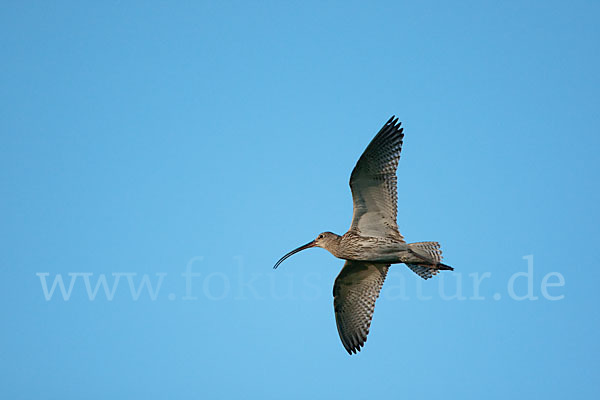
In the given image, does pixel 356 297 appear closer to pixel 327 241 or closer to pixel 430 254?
pixel 327 241

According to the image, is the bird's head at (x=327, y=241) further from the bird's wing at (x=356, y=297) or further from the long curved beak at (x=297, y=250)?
the bird's wing at (x=356, y=297)

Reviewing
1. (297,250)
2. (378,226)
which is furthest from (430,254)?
(297,250)

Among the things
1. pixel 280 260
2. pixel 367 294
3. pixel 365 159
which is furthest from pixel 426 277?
pixel 280 260

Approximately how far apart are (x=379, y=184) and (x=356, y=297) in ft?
9.39

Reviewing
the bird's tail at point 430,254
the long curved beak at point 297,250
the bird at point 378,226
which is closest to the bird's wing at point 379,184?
the bird at point 378,226

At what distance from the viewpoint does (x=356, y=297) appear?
13469 mm

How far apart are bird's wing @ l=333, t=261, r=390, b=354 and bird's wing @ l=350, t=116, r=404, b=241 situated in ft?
4.21

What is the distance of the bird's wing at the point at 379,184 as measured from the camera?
38.9ft

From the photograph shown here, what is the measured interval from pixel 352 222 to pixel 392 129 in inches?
80.3

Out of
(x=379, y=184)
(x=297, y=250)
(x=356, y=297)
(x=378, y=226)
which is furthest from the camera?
(x=297, y=250)

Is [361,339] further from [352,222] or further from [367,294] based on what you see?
[352,222]

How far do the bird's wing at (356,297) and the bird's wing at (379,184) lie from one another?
128cm

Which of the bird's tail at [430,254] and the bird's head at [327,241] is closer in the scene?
the bird's tail at [430,254]

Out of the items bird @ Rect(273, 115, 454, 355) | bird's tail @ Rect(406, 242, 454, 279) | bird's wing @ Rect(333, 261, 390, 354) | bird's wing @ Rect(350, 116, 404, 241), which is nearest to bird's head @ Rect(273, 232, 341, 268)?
bird @ Rect(273, 115, 454, 355)
